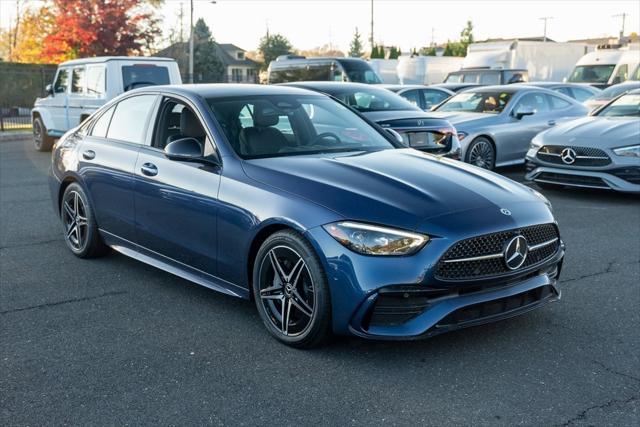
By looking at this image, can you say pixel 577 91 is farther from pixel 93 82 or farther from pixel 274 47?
pixel 274 47

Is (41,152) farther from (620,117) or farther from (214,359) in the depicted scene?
(214,359)

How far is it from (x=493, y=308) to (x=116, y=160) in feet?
10.5

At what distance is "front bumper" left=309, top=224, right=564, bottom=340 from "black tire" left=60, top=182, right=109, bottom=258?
2839 mm

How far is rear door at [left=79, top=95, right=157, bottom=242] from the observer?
5559mm

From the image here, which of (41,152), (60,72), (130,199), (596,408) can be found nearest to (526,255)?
(596,408)

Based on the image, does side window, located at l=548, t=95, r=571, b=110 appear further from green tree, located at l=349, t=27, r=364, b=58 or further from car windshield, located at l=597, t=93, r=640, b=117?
green tree, located at l=349, t=27, r=364, b=58

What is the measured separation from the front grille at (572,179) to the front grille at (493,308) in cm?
538

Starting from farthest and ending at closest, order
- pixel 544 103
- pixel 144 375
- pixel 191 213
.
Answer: pixel 544 103, pixel 191 213, pixel 144 375

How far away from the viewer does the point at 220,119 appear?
4992 mm

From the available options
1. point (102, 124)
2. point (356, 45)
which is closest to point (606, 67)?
point (102, 124)

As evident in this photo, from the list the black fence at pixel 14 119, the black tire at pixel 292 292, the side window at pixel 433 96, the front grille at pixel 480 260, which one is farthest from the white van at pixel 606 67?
the black tire at pixel 292 292

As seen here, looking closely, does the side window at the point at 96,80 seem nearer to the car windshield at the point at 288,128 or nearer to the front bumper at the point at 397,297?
the car windshield at the point at 288,128

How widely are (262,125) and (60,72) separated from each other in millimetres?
11434

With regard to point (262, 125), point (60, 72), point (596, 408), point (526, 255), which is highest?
point (60, 72)
